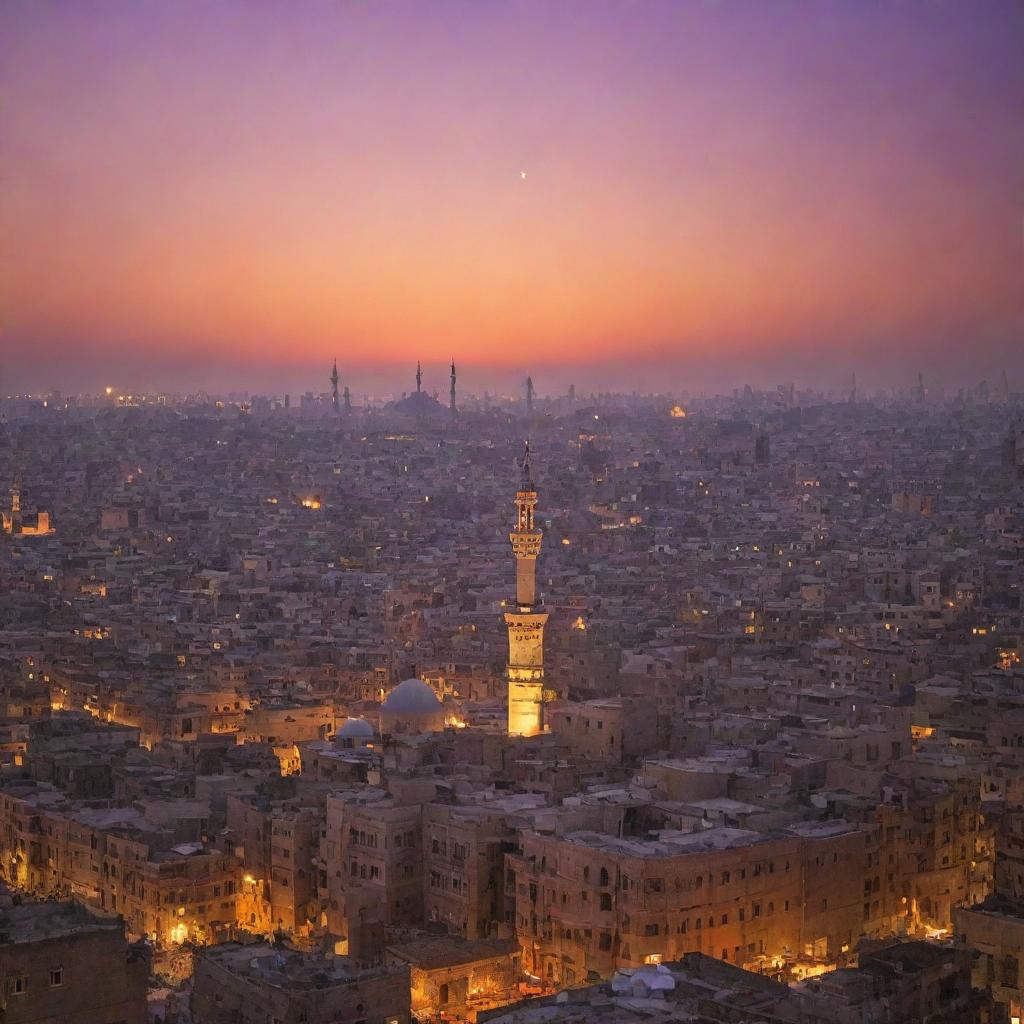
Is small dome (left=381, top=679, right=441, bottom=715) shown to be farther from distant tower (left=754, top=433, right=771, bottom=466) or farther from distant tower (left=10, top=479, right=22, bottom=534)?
distant tower (left=754, top=433, right=771, bottom=466)

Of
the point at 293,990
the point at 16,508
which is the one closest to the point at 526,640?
the point at 293,990

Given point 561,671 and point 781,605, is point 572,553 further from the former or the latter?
point 561,671

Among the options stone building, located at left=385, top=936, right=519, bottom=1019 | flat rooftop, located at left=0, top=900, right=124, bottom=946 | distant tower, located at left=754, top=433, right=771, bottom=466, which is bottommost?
stone building, located at left=385, top=936, right=519, bottom=1019

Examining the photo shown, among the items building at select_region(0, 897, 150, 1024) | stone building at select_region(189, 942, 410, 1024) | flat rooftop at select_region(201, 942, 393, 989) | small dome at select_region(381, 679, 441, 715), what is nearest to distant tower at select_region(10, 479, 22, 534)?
small dome at select_region(381, 679, 441, 715)

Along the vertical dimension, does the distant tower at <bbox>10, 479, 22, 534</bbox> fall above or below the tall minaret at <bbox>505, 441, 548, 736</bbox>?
below

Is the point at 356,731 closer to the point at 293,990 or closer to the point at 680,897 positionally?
the point at 680,897

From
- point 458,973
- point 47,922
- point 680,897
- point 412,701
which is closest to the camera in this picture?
point 47,922

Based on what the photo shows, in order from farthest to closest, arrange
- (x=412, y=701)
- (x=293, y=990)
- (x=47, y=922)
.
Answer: (x=412, y=701), (x=47, y=922), (x=293, y=990)

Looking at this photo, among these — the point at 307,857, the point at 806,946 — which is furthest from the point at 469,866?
the point at 806,946
